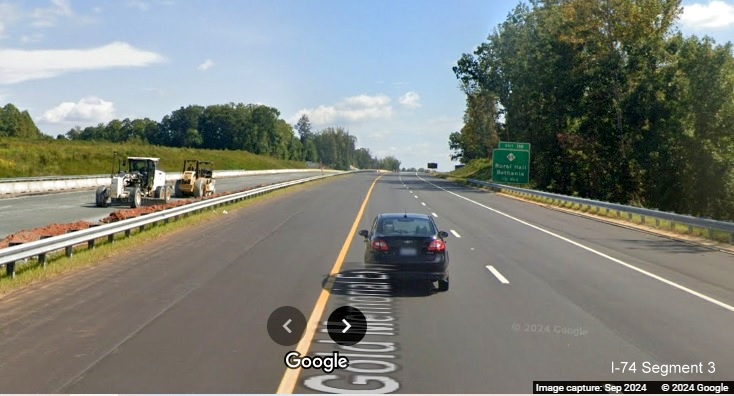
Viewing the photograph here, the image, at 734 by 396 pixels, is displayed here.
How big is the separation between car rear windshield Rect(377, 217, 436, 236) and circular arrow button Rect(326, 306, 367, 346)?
7.61 feet

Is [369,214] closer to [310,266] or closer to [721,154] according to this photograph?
[310,266]

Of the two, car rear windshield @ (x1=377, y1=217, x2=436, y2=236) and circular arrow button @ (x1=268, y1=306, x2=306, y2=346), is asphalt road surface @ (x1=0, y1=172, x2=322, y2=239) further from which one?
circular arrow button @ (x1=268, y1=306, x2=306, y2=346)

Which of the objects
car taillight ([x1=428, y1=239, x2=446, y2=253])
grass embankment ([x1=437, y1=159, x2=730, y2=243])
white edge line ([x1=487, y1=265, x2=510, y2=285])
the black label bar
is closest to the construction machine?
grass embankment ([x1=437, y1=159, x2=730, y2=243])

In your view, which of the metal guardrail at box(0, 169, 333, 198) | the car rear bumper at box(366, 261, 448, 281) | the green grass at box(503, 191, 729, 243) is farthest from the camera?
the metal guardrail at box(0, 169, 333, 198)

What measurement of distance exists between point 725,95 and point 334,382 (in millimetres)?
51183

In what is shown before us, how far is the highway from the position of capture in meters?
7.21

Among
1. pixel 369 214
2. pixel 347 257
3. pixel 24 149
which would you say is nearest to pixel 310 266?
pixel 347 257

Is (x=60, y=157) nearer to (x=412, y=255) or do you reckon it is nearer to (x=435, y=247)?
(x=412, y=255)

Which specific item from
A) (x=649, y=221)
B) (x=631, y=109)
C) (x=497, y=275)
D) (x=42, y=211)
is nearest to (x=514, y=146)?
(x=631, y=109)

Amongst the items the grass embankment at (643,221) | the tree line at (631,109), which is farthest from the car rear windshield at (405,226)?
the tree line at (631,109)

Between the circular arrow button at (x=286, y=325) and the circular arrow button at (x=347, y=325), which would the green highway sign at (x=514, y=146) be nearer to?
the circular arrow button at (x=347, y=325)

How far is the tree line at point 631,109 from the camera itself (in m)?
50.8

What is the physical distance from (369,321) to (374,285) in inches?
123

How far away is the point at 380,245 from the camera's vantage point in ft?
41.1
